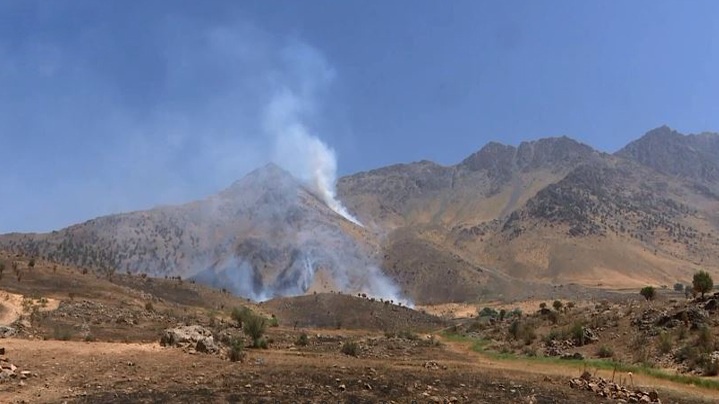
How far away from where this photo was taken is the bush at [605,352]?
1279 inches

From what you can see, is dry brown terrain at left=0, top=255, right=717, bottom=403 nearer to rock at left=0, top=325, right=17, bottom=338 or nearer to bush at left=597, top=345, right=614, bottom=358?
rock at left=0, top=325, right=17, bottom=338

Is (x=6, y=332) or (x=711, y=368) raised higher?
(x=6, y=332)

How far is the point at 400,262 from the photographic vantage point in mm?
144875

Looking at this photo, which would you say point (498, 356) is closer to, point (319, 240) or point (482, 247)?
point (319, 240)

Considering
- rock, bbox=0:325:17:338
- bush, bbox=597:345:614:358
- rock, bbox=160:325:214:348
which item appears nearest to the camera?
rock, bbox=160:325:214:348

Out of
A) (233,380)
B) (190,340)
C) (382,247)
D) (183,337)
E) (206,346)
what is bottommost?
(233,380)

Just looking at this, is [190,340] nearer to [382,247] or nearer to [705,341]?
[705,341]

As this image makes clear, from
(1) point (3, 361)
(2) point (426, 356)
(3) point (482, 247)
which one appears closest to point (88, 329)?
(1) point (3, 361)

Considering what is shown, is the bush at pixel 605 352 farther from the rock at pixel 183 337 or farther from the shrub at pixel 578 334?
the rock at pixel 183 337

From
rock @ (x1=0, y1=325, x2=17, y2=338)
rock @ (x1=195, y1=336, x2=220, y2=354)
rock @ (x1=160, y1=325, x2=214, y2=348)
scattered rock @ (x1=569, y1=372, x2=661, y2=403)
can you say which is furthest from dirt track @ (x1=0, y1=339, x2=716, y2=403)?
rock @ (x1=0, y1=325, x2=17, y2=338)

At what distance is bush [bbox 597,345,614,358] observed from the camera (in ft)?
107

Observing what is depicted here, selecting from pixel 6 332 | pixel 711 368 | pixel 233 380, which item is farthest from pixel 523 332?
pixel 6 332

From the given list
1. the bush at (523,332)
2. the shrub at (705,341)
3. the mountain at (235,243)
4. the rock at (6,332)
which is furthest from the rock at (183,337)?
the mountain at (235,243)

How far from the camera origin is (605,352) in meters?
32.7
